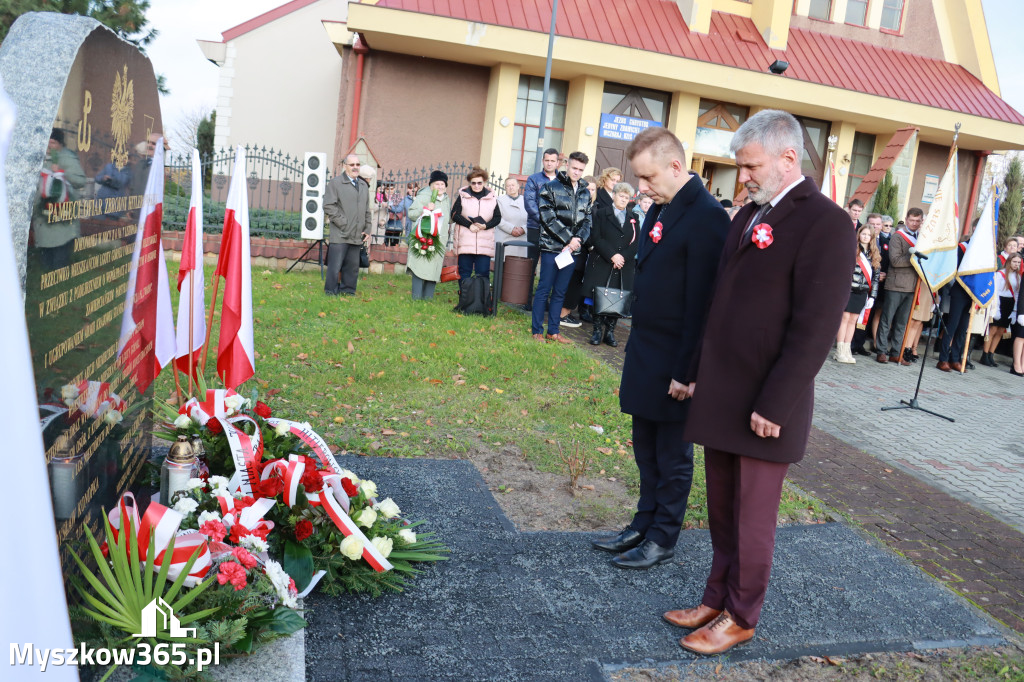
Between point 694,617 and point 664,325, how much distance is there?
1.38 metres

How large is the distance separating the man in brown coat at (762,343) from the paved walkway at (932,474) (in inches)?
69.2

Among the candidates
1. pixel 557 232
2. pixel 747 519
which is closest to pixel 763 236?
pixel 747 519

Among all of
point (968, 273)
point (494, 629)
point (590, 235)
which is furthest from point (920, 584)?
point (968, 273)

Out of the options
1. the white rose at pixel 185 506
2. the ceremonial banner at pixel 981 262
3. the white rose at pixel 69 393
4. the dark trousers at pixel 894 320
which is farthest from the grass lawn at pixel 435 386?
the ceremonial banner at pixel 981 262

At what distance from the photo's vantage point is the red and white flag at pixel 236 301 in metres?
4.70

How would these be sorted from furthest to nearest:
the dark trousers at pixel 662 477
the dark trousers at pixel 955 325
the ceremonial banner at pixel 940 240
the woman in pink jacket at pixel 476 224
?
the dark trousers at pixel 955 325
the woman in pink jacket at pixel 476 224
the ceremonial banner at pixel 940 240
the dark trousers at pixel 662 477

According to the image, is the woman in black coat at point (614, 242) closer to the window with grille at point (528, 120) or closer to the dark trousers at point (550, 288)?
the dark trousers at point (550, 288)

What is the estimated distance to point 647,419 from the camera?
4.07 metres

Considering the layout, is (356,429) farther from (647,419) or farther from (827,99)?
(827,99)

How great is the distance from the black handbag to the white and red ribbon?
22.8 feet

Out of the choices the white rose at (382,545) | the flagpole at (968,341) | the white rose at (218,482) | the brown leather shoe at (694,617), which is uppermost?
the flagpole at (968,341)

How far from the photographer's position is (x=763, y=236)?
3105 mm

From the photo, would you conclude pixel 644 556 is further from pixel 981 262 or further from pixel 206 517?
pixel 981 262

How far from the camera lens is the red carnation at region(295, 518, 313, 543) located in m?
3.37
